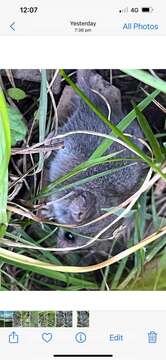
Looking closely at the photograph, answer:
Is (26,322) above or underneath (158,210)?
underneath

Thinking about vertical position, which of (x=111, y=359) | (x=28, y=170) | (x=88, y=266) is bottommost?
(x=111, y=359)

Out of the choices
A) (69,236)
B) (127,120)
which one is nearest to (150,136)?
(127,120)

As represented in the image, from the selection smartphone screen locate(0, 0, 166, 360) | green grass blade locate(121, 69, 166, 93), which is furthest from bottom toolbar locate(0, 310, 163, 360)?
green grass blade locate(121, 69, 166, 93)

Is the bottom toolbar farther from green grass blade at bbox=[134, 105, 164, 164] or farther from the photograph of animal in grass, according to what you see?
green grass blade at bbox=[134, 105, 164, 164]

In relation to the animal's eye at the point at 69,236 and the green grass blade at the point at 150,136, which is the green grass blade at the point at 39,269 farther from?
the green grass blade at the point at 150,136

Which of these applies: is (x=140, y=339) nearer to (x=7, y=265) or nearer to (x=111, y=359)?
(x=111, y=359)

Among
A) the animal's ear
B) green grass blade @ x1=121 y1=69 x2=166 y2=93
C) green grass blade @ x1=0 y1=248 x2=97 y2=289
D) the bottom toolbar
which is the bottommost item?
the bottom toolbar

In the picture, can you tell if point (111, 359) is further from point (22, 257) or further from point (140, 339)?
point (22, 257)
